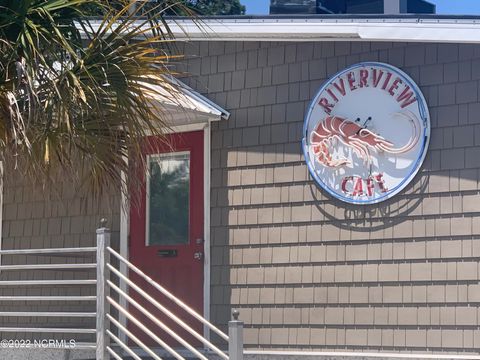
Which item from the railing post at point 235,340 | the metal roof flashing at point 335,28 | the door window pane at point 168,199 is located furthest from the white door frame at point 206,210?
the railing post at point 235,340

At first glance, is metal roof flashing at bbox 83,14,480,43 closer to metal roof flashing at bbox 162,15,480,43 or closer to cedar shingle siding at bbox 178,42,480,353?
metal roof flashing at bbox 162,15,480,43

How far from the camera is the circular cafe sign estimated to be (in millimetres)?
7859

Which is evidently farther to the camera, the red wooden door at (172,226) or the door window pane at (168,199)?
the door window pane at (168,199)

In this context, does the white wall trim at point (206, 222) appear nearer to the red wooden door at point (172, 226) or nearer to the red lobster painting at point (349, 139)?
the red wooden door at point (172, 226)

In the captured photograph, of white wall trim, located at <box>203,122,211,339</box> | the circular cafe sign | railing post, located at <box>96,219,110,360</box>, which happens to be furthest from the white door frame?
the circular cafe sign

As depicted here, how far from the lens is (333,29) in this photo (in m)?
8.17

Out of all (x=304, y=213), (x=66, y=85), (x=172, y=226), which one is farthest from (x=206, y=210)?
(x=66, y=85)

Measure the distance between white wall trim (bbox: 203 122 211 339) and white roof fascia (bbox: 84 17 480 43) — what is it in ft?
3.37

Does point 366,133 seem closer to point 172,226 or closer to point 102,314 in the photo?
point 172,226

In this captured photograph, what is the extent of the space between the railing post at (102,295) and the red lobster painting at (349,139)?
220cm

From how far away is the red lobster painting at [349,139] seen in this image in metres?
7.88

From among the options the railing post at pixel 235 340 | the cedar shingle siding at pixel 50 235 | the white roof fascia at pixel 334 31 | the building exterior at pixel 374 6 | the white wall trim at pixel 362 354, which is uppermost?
the building exterior at pixel 374 6

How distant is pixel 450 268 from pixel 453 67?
179cm

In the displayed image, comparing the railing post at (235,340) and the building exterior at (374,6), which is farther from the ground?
the building exterior at (374,6)
